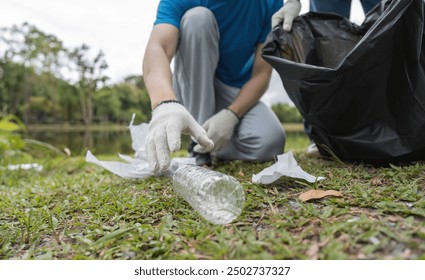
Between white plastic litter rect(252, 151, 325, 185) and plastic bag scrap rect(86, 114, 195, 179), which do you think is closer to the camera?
white plastic litter rect(252, 151, 325, 185)

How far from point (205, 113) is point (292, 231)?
137 cm

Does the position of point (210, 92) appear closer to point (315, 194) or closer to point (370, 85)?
point (370, 85)

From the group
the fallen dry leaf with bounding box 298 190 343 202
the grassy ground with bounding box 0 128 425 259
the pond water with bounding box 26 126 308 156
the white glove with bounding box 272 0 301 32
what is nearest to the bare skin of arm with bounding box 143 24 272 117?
the white glove with bounding box 272 0 301 32

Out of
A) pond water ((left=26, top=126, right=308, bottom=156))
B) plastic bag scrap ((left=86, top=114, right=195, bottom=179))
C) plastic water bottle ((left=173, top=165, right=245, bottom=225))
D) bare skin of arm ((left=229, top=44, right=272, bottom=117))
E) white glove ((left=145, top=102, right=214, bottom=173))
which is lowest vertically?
pond water ((left=26, top=126, right=308, bottom=156))

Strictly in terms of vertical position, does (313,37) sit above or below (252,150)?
above

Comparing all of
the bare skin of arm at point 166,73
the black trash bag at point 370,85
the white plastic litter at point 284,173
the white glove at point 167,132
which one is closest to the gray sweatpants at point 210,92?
the bare skin of arm at point 166,73

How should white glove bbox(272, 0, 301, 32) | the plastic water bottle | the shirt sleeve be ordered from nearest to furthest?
the plastic water bottle → white glove bbox(272, 0, 301, 32) → the shirt sleeve

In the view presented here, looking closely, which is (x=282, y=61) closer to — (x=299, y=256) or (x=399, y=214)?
(x=399, y=214)

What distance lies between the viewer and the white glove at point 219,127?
6.30ft

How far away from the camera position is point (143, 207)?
120 centimetres

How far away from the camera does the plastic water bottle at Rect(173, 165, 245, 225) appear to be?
1011 mm

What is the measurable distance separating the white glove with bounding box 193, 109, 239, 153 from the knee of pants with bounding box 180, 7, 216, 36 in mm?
497

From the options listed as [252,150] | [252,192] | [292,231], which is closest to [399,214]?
[292,231]

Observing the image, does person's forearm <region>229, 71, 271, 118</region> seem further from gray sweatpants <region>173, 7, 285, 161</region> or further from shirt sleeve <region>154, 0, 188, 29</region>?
shirt sleeve <region>154, 0, 188, 29</region>
